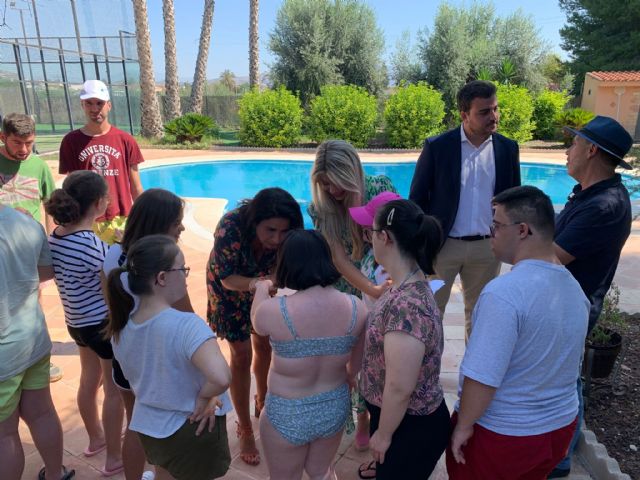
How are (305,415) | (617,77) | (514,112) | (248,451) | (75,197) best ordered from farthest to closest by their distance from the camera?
1. (617,77)
2. (514,112)
3. (248,451)
4. (75,197)
5. (305,415)

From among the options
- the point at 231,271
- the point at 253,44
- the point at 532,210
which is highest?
the point at 253,44

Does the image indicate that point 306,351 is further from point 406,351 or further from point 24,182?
point 24,182

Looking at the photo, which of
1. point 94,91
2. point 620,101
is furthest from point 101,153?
point 620,101

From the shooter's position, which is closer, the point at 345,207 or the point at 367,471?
the point at 367,471

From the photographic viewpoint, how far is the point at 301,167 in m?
15.6

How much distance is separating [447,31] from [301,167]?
12040mm

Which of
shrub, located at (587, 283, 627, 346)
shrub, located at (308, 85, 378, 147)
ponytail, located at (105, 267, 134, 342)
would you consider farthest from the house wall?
ponytail, located at (105, 267, 134, 342)

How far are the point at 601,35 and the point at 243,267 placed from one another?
30117 mm

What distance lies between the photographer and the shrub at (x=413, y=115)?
17.5 metres

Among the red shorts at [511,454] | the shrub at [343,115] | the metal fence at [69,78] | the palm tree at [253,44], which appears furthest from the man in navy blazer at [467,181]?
the palm tree at [253,44]

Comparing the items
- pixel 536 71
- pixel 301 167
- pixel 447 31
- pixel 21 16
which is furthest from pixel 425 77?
pixel 21 16

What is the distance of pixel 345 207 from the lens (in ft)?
8.40

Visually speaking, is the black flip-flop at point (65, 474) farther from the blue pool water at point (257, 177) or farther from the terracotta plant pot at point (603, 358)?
the blue pool water at point (257, 177)

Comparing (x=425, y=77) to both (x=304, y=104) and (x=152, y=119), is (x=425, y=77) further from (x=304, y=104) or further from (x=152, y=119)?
(x=152, y=119)
